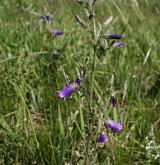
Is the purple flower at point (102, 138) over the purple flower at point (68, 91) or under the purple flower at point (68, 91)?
under

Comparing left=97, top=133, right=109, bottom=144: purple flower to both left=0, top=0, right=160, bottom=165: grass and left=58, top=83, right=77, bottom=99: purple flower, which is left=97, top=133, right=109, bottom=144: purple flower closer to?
left=0, top=0, right=160, bottom=165: grass

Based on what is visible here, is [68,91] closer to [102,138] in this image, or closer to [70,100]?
[102,138]

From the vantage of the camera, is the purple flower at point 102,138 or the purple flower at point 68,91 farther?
the purple flower at point 102,138

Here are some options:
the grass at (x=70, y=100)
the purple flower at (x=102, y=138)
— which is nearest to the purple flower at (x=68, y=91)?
the grass at (x=70, y=100)

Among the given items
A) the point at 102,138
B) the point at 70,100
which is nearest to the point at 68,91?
the point at 102,138

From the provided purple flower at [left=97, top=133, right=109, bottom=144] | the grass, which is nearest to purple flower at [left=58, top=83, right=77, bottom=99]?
the grass

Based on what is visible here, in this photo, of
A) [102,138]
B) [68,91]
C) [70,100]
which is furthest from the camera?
[70,100]

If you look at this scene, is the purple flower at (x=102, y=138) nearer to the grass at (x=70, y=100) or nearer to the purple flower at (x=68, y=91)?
the grass at (x=70, y=100)

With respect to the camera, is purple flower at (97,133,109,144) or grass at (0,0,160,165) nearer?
purple flower at (97,133,109,144)
